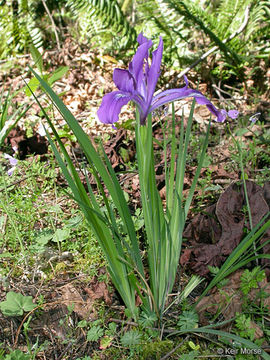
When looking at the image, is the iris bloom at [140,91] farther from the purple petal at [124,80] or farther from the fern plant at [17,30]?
the fern plant at [17,30]

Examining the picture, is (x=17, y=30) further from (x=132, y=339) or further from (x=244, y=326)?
(x=244, y=326)

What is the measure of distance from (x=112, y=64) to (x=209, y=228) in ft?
10.3

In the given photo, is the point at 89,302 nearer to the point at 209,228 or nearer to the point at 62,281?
the point at 62,281

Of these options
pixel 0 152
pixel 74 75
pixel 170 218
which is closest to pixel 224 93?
pixel 74 75

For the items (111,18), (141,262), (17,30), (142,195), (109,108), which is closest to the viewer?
(109,108)

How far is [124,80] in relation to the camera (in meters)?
1.03

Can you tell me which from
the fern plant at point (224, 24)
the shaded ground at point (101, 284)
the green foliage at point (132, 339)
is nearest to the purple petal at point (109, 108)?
the shaded ground at point (101, 284)

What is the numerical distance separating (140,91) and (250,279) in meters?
0.84

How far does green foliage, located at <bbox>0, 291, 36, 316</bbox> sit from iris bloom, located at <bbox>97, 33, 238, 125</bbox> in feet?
2.76

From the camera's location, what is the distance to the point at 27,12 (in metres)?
4.97

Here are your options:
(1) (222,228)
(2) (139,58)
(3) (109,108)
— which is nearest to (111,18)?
(1) (222,228)

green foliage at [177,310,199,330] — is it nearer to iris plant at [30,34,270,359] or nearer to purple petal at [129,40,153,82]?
iris plant at [30,34,270,359]

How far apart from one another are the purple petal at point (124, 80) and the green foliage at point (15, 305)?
923 millimetres

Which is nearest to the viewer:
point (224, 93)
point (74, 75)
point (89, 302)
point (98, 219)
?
point (98, 219)
